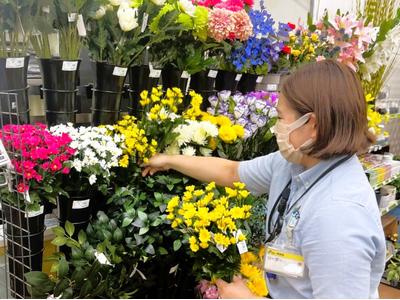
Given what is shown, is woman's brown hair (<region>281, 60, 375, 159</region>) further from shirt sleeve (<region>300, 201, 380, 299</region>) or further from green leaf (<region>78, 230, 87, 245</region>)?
green leaf (<region>78, 230, 87, 245</region>)

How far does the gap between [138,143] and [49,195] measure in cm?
34

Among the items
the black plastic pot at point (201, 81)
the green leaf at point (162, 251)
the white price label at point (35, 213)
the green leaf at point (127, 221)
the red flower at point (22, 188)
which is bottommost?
the green leaf at point (162, 251)

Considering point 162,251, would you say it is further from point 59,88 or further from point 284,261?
point 59,88

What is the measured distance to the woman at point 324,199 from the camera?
3.32 feet

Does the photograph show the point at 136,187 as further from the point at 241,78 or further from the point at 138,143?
the point at 241,78

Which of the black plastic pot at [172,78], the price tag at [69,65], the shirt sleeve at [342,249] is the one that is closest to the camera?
the shirt sleeve at [342,249]

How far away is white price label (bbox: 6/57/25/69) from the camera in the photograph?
1.34 m

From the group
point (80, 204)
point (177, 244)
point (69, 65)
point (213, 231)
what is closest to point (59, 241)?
point (80, 204)

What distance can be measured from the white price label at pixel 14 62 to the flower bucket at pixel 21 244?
43cm

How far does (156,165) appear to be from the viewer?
1522mm

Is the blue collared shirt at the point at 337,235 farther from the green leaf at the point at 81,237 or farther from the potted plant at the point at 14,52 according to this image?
the potted plant at the point at 14,52

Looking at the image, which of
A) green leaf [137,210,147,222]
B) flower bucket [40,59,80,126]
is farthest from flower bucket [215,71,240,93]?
green leaf [137,210,147,222]

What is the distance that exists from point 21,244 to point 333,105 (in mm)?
997

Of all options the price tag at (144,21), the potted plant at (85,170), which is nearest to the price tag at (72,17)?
the price tag at (144,21)
